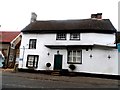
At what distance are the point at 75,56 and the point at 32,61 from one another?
19.6 ft

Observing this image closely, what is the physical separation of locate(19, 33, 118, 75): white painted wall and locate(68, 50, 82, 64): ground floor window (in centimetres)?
40

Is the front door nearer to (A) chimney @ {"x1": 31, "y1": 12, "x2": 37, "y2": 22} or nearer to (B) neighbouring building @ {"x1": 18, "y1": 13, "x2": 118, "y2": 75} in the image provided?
(B) neighbouring building @ {"x1": 18, "y1": 13, "x2": 118, "y2": 75}

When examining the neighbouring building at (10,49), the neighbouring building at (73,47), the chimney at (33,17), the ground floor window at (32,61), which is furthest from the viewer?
the chimney at (33,17)

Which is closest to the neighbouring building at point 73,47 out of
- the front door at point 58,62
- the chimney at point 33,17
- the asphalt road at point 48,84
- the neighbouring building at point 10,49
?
the front door at point 58,62

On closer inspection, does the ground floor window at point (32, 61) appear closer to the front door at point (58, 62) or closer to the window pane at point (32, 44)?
the window pane at point (32, 44)

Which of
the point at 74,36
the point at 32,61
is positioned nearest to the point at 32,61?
the point at 32,61

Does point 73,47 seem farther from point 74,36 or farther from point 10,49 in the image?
point 10,49

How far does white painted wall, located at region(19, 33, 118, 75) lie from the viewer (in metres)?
20.5

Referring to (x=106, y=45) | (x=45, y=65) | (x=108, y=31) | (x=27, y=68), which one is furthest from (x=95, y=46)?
(x=27, y=68)

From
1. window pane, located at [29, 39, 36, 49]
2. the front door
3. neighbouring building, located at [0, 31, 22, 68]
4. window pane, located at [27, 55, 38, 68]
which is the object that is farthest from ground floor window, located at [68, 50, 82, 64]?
neighbouring building, located at [0, 31, 22, 68]

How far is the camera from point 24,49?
2406cm

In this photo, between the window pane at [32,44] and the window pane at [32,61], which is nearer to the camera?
the window pane at [32,61]

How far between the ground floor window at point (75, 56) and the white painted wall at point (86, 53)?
40 centimetres

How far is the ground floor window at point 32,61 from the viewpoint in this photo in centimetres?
2322
